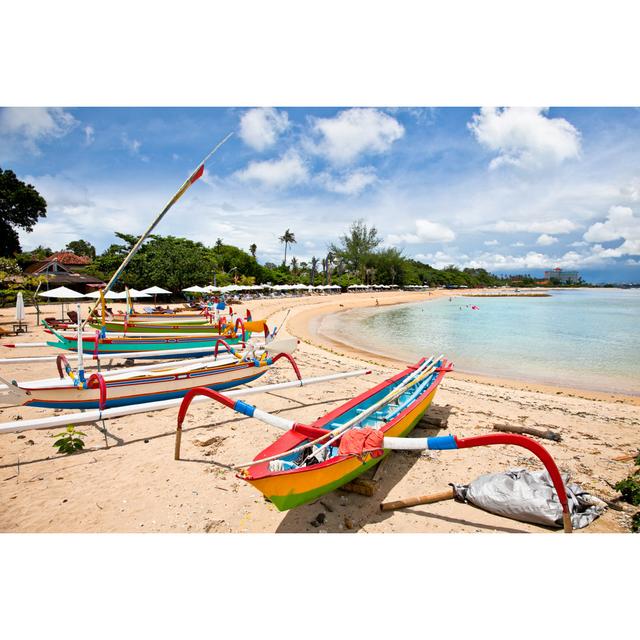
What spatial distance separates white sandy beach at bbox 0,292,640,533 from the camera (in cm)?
305

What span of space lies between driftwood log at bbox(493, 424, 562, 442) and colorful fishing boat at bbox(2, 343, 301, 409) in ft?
13.4

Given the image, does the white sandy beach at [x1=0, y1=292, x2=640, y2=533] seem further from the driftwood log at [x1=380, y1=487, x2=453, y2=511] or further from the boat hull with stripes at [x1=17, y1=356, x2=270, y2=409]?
the boat hull with stripes at [x1=17, y1=356, x2=270, y2=409]

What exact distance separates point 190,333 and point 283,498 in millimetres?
9831

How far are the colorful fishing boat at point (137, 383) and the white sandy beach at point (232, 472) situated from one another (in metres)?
0.40

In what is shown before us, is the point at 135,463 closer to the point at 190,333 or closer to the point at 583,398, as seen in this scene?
the point at 190,333

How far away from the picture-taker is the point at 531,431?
16.7 feet

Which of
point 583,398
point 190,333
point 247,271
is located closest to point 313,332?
point 190,333

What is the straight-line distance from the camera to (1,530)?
298 centimetres

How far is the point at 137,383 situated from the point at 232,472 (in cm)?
274

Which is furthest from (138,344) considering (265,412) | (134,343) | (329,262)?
(329,262)

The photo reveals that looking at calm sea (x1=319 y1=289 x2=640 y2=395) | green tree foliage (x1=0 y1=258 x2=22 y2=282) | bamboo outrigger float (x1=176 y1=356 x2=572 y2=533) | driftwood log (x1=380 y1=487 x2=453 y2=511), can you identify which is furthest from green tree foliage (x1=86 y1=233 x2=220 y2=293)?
driftwood log (x1=380 y1=487 x2=453 y2=511)

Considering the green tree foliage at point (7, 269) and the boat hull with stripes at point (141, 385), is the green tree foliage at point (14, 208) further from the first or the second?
the boat hull with stripes at point (141, 385)

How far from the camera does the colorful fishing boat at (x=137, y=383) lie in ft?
15.6

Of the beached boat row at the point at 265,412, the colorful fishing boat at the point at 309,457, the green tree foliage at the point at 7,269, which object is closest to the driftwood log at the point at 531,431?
the beached boat row at the point at 265,412
